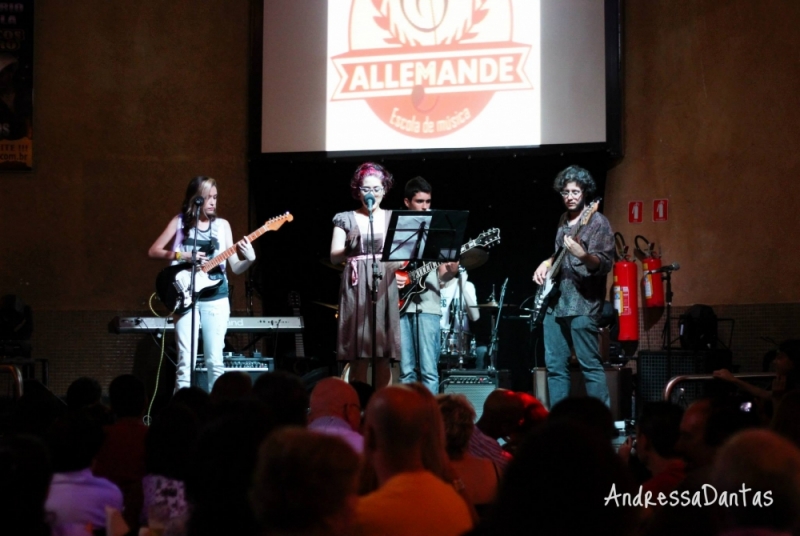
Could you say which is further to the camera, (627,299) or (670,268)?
(627,299)

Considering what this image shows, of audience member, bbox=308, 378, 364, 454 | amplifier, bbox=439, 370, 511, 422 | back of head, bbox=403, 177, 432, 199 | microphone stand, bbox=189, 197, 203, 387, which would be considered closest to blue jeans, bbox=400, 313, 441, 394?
back of head, bbox=403, 177, 432, 199

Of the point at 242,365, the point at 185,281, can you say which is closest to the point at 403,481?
the point at 185,281

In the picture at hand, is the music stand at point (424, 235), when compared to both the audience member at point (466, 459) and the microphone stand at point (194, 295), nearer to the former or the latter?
the microphone stand at point (194, 295)

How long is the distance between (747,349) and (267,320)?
4.67 meters

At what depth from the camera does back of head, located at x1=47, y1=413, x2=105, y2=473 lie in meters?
2.93

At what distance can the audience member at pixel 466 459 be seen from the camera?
314 centimetres

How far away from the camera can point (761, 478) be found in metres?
1.67

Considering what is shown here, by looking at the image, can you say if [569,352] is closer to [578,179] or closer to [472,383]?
[578,179]

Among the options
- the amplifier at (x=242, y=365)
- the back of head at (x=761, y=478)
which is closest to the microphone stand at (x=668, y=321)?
the amplifier at (x=242, y=365)

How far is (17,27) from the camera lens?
395 inches

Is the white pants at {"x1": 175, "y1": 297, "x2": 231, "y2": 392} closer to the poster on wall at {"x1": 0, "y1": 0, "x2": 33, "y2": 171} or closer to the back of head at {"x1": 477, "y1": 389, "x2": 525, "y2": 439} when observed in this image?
the back of head at {"x1": 477, "y1": 389, "x2": 525, "y2": 439}

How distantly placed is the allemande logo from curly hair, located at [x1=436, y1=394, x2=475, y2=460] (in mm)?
6434

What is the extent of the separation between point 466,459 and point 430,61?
696 cm

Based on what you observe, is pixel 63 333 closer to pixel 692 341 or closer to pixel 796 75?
pixel 692 341
